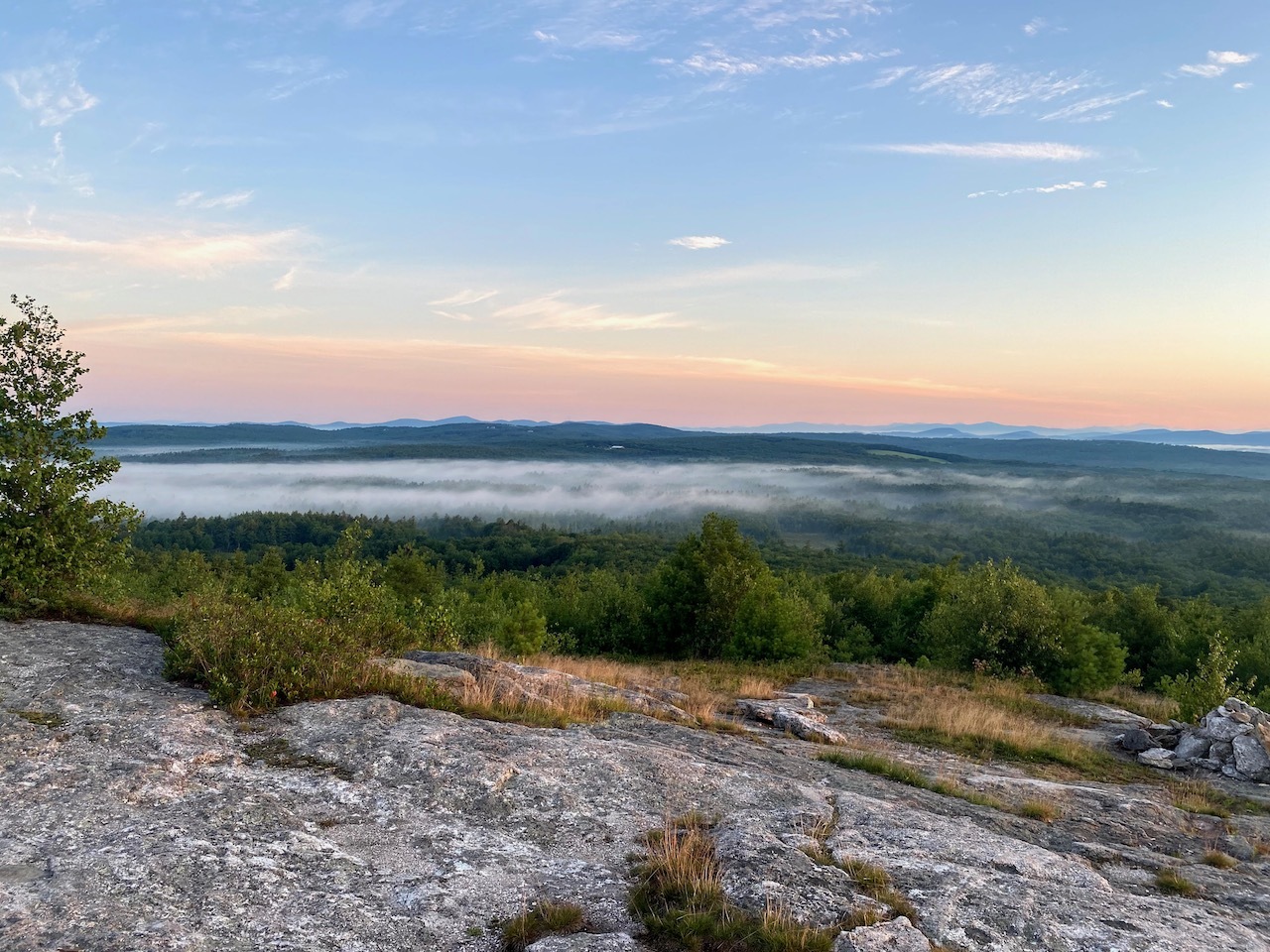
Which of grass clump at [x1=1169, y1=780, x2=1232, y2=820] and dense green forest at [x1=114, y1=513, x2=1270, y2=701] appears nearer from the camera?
grass clump at [x1=1169, y1=780, x2=1232, y2=820]

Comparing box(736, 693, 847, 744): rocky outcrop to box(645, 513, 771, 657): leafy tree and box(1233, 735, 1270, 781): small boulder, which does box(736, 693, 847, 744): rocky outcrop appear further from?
box(645, 513, 771, 657): leafy tree

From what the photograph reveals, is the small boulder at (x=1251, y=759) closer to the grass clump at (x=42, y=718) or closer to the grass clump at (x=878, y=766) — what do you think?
the grass clump at (x=878, y=766)

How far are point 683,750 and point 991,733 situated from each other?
31.1ft

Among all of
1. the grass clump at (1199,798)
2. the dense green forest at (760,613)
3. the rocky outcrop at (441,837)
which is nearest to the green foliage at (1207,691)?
the dense green forest at (760,613)

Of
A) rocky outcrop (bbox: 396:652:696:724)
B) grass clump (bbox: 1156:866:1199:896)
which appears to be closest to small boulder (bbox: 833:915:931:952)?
grass clump (bbox: 1156:866:1199:896)

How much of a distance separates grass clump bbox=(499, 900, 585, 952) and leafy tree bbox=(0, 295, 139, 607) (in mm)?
10045

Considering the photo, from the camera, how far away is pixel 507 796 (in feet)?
25.3

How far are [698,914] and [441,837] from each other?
Answer: 8.99ft

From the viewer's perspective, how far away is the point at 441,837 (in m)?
6.80

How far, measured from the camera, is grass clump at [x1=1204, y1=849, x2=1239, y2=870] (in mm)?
8562

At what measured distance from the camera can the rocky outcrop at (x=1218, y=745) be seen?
15180 millimetres

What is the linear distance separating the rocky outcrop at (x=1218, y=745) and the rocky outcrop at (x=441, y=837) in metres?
6.05

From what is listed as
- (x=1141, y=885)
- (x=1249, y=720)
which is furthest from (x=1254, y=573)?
(x=1141, y=885)

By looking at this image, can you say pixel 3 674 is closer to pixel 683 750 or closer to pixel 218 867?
pixel 218 867
